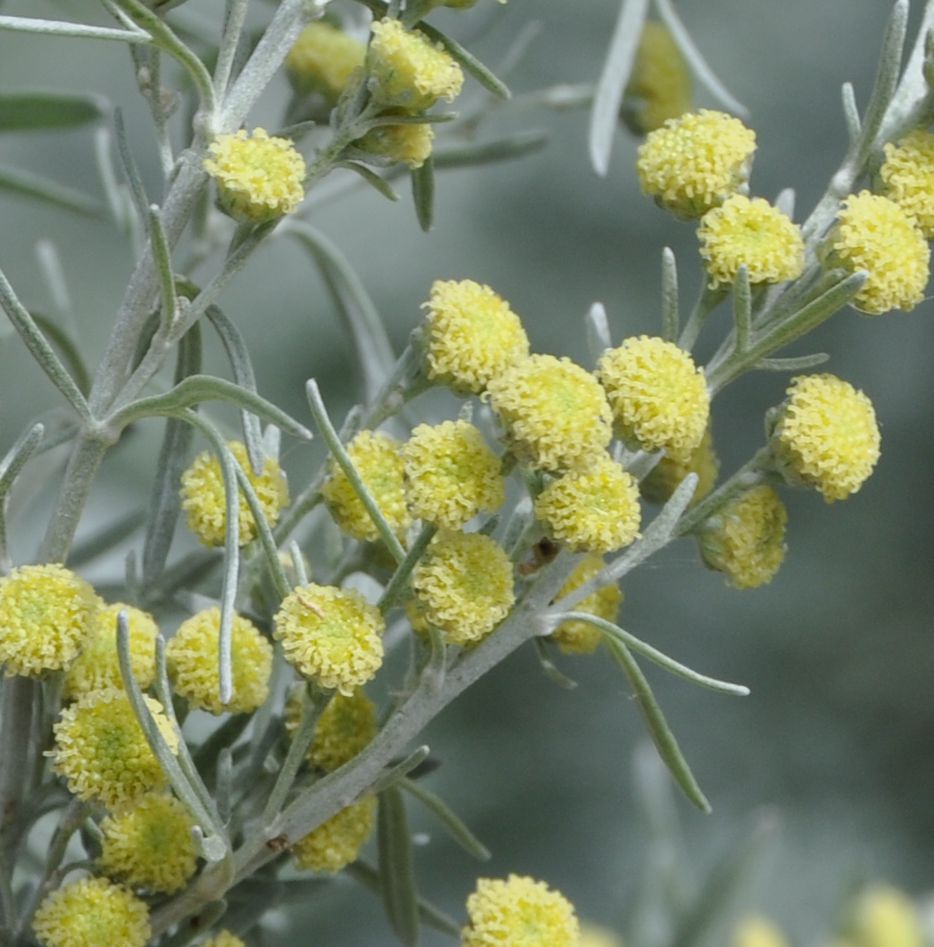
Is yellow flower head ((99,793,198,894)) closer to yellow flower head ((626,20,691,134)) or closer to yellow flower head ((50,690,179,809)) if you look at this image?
yellow flower head ((50,690,179,809))

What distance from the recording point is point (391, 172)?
62cm

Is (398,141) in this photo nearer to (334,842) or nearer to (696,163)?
(696,163)

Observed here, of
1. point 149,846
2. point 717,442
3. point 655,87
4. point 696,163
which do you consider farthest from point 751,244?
point 717,442

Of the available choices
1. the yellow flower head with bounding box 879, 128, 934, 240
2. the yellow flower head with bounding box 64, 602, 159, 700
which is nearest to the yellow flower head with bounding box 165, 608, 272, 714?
the yellow flower head with bounding box 64, 602, 159, 700

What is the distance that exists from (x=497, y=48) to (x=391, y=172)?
57 centimetres

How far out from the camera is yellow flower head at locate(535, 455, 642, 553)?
357 mm

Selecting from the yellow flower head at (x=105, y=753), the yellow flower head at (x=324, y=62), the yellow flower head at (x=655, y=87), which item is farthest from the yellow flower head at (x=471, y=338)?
the yellow flower head at (x=655, y=87)

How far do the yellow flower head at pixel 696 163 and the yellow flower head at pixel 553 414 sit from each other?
0.08 m

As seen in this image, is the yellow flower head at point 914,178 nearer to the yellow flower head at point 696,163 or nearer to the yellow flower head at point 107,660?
the yellow flower head at point 696,163

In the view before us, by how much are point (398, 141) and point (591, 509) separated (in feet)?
0.39

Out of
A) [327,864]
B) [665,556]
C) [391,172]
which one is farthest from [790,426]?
[665,556]

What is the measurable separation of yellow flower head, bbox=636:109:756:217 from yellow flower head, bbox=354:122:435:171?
0.07m

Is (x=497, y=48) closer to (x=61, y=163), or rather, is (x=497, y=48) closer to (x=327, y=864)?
(x=61, y=163)

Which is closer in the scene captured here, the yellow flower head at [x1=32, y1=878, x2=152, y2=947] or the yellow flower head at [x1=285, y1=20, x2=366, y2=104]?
the yellow flower head at [x1=32, y1=878, x2=152, y2=947]
